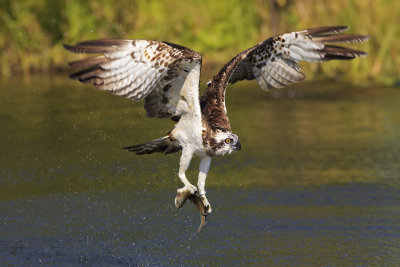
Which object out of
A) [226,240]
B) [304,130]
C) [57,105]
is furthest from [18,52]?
[226,240]

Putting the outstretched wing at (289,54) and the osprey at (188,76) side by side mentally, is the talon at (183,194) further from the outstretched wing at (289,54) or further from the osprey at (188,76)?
the outstretched wing at (289,54)

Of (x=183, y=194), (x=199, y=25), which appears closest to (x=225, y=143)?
(x=183, y=194)

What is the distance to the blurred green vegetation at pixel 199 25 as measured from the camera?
14453mm

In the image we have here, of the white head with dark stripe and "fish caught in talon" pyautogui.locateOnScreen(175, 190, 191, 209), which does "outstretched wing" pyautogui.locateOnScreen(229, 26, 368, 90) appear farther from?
"fish caught in talon" pyautogui.locateOnScreen(175, 190, 191, 209)

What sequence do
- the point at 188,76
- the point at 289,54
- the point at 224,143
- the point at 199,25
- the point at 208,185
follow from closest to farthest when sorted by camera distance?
the point at 188,76
the point at 224,143
the point at 289,54
the point at 208,185
the point at 199,25

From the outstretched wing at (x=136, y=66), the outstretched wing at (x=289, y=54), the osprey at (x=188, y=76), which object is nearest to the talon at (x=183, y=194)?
the osprey at (x=188, y=76)

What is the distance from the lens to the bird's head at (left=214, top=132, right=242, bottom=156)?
7.00m

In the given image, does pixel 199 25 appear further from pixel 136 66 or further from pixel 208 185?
pixel 136 66

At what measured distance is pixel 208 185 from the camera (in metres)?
9.36

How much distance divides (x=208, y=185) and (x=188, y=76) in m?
2.82

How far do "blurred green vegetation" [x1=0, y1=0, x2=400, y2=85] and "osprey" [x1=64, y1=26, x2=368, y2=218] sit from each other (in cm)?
A: 693

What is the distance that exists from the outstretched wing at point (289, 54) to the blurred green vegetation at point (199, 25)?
22.1ft

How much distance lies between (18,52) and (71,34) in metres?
0.91

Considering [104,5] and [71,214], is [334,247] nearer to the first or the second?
[71,214]
